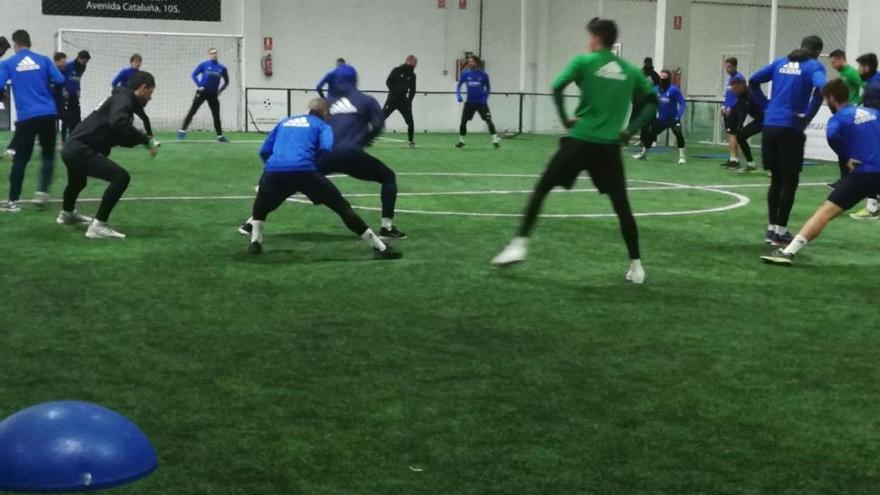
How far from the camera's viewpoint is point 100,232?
11742mm

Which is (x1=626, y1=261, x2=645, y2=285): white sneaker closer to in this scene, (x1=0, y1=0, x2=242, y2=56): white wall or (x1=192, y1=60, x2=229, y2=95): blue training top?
(x1=192, y1=60, x2=229, y2=95): blue training top

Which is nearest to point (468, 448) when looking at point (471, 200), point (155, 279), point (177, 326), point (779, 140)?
point (177, 326)

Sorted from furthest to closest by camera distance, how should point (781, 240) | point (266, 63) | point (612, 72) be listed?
point (266, 63), point (781, 240), point (612, 72)

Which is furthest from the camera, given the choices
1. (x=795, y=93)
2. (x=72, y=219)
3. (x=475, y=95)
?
(x=475, y=95)

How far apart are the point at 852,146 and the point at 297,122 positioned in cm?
456

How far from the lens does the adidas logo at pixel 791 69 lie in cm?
1172

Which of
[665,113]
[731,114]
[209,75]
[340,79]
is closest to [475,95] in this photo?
[665,113]

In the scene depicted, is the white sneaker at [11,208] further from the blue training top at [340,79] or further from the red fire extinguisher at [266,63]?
the red fire extinguisher at [266,63]

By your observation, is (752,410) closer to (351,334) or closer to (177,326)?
(351,334)

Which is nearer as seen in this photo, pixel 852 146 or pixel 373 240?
pixel 852 146

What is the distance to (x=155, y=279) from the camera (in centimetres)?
962

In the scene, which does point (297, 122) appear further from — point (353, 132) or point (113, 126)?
point (113, 126)

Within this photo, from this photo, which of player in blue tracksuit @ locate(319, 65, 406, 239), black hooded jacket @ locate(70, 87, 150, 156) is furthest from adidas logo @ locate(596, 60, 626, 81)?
black hooded jacket @ locate(70, 87, 150, 156)

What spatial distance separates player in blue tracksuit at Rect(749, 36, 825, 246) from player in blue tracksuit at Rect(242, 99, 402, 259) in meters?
3.65
